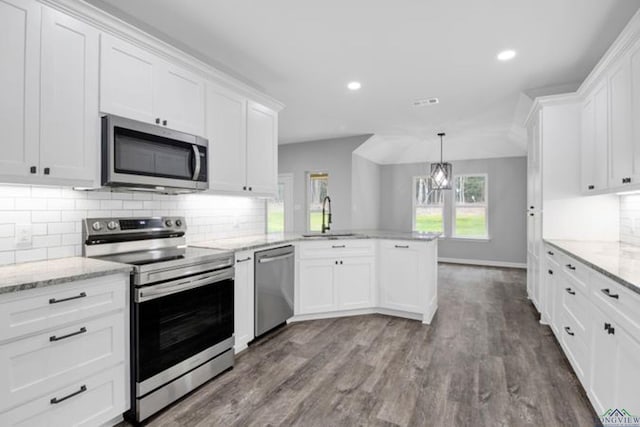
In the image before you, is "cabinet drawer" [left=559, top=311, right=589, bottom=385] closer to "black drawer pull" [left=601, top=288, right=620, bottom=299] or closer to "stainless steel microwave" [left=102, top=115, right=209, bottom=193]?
"black drawer pull" [left=601, top=288, right=620, bottom=299]

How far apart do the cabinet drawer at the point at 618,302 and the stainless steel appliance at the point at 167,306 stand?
2362 millimetres

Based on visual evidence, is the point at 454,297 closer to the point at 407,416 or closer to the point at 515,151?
the point at 407,416

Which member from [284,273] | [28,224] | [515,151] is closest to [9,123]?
[28,224]

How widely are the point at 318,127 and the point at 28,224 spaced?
434 centimetres

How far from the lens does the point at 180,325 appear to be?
2090mm

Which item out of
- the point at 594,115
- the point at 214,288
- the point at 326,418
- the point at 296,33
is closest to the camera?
the point at 326,418

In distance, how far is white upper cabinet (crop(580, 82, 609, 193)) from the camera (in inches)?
105

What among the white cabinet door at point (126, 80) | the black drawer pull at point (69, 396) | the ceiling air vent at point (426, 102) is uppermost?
the ceiling air vent at point (426, 102)

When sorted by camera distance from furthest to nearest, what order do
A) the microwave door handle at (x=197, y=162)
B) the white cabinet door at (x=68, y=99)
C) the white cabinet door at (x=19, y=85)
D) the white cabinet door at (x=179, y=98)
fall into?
the microwave door handle at (x=197, y=162), the white cabinet door at (x=179, y=98), the white cabinet door at (x=68, y=99), the white cabinet door at (x=19, y=85)

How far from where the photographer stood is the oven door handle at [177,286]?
6.09 feet

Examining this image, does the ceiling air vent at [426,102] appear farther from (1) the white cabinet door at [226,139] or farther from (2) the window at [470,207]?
(2) the window at [470,207]

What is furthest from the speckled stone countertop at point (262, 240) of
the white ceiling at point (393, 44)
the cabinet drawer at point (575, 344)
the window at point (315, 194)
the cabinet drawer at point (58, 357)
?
the window at point (315, 194)

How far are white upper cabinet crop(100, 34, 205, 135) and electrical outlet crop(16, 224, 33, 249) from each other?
2.79 feet

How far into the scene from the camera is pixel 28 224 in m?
1.93
